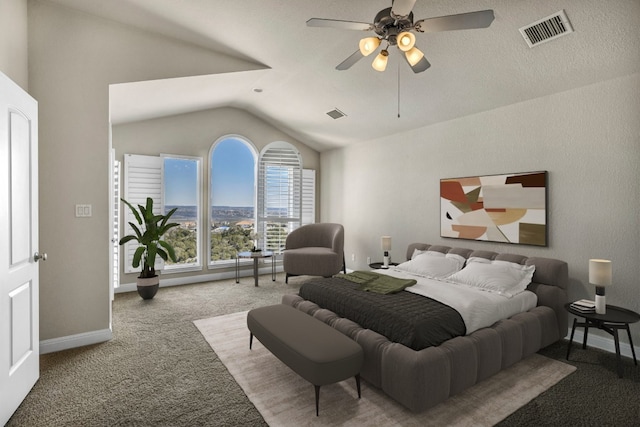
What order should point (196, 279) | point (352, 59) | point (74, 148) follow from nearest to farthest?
point (352, 59)
point (74, 148)
point (196, 279)

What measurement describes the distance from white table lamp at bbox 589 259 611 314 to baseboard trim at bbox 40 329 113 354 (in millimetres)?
4540

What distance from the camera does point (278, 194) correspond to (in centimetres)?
643

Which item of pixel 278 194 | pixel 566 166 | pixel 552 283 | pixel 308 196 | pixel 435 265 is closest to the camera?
pixel 552 283

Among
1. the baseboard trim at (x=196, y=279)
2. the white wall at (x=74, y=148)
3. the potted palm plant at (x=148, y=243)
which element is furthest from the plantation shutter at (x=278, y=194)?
the white wall at (x=74, y=148)

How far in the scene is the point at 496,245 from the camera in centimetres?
394

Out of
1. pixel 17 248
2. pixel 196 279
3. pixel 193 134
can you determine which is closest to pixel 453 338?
pixel 17 248

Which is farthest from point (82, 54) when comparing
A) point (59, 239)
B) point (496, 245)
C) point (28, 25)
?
point (496, 245)

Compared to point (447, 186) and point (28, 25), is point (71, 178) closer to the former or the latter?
point (28, 25)

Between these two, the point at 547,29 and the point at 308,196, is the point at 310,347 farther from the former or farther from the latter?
the point at 308,196

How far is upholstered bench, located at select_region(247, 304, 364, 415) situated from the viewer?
6.72 ft

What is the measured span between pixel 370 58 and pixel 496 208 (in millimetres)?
2303

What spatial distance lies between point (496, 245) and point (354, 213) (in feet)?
8.90

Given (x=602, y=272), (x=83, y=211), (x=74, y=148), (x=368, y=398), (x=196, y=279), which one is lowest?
(x=368, y=398)

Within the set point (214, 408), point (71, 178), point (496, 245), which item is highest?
point (71, 178)
